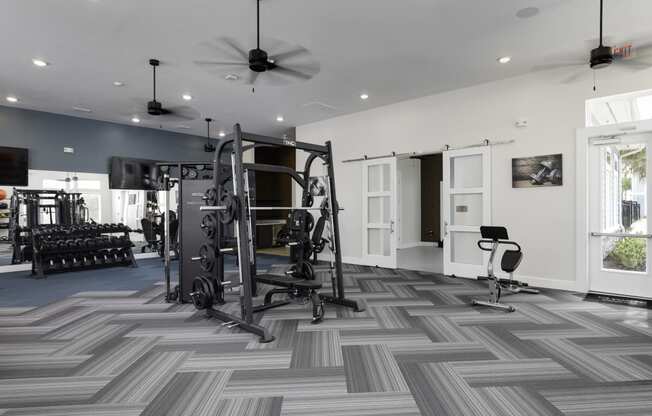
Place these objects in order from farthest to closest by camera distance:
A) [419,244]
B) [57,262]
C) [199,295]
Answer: [419,244] → [57,262] → [199,295]

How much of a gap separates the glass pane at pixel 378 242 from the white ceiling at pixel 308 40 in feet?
9.30

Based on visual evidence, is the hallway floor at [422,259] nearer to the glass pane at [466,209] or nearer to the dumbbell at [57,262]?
the glass pane at [466,209]

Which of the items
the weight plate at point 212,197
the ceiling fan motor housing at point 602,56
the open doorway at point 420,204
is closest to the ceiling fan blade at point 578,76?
the ceiling fan motor housing at point 602,56

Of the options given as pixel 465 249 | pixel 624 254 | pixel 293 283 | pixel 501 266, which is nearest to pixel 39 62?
pixel 293 283

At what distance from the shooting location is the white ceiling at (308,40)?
3.68 m

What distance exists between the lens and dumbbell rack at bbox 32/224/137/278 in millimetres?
6332

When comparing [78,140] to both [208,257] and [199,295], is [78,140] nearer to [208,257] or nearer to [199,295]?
[208,257]

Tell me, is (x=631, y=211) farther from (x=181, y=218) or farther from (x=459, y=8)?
(x=181, y=218)

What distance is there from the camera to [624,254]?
4.86m

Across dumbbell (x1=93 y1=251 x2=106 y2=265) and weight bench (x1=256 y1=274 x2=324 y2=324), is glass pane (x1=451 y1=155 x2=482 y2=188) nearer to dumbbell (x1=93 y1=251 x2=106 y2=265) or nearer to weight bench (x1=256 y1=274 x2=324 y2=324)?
weight bench (x1=256 y1=274 x2=324 y2=324)

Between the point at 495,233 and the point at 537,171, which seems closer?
the point at 495,233

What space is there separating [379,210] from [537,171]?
9.99 ft

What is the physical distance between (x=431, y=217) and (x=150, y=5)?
30.3ft

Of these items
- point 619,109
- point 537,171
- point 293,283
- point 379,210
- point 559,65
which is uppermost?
point 559,65
